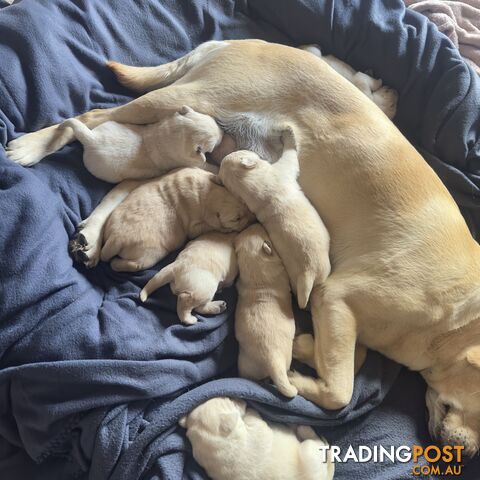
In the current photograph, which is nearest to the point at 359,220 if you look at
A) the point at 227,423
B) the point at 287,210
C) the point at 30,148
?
the point at 287,210

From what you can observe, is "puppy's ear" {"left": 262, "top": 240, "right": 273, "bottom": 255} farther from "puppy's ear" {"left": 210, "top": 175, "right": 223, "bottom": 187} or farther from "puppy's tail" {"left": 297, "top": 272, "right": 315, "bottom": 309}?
"puppy's ear" {"left": 210, "top": 175, "right": 223, "bottom": 187}

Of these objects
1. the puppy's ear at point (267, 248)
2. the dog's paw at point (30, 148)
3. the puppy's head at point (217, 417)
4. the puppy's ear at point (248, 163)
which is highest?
the puppy's ear at point (248, 163)

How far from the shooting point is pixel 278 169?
1.64 metres

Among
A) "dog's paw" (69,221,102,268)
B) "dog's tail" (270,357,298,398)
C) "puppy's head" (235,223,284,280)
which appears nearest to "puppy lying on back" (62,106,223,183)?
"dog's paw" (69,221,102,268)

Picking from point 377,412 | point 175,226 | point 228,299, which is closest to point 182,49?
point 175,226

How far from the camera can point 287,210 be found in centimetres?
159

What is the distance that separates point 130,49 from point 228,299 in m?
1.00

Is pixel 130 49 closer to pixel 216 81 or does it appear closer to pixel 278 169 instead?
pixel 216 81

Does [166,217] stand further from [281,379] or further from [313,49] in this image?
[313,49]

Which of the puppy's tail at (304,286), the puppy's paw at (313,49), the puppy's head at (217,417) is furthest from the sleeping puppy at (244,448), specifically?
the puppy's paw at (313,49)

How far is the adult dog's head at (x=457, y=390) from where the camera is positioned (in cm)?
150

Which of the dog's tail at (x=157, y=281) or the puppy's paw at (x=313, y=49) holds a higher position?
the puppy's paw at (x=313, y=49)

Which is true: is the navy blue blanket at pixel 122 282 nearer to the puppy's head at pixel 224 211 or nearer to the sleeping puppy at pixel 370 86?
the sleeping puppy at pixel 370 86

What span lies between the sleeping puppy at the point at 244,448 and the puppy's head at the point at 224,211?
53 centimetres
